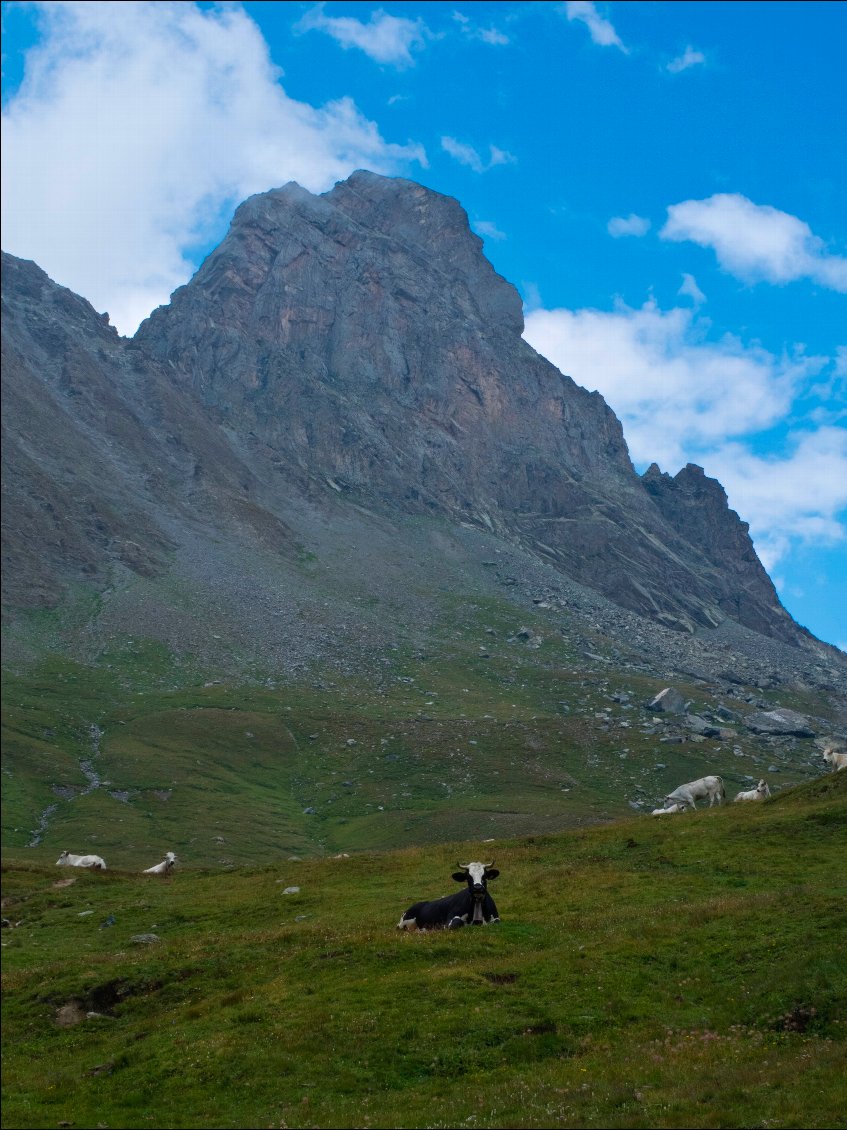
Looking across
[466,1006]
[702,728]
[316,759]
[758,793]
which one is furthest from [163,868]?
[702,728]

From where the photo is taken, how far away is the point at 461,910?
106 feet

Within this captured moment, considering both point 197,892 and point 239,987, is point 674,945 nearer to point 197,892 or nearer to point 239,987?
point 239,987

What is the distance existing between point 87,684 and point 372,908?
369ft

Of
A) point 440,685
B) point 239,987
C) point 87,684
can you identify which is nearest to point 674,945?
point 239,987


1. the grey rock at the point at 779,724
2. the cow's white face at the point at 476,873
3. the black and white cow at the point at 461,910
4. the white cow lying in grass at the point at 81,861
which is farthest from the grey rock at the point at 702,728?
the black and white cow at the point at 461,910

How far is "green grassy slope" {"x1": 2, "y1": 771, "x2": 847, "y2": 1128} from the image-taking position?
18.8m

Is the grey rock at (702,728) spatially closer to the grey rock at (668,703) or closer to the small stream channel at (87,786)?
the grey rock at (668,703)

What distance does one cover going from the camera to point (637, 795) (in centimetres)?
12425

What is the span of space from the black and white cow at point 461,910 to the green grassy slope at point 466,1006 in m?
1.32

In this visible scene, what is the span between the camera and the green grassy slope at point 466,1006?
18.8 metres

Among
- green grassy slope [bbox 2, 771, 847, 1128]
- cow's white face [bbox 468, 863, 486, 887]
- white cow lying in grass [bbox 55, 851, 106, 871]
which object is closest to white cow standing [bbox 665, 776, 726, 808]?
green grassy slope [bbox 2, 771, 847, 1128]

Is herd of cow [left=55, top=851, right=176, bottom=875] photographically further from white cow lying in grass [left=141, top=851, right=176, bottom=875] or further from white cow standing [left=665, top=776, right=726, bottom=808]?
white cow standing [left=665, top=776, right=726, bottom=808]

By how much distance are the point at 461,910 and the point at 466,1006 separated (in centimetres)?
866

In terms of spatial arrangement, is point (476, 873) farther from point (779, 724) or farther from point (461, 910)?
point (779, 724)
